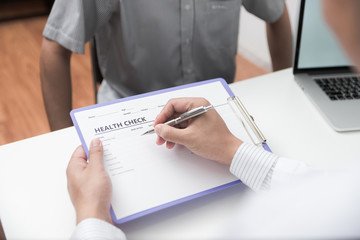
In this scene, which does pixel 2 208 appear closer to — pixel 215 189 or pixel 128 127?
pixel 128 127

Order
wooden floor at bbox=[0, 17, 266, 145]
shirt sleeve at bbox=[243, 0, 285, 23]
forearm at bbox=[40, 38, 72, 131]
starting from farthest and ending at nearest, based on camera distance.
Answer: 1. wooden floor at bbox=[0, 17, 266, 145]
2. shirt sleeve at bbox=[243, 0, 285, 23]
3. forearm at bbox=[40, 38, 72, 131]

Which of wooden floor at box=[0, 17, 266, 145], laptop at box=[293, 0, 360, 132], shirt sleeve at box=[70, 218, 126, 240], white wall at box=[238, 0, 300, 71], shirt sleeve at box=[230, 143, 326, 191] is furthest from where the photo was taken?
white wall at box=[238, 0, 300, 71]

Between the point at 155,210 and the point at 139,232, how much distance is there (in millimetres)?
43

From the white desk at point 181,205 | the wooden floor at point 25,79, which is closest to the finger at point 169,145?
the white desk at point 181,205

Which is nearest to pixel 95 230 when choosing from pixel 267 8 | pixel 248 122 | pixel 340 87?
pixel 248 122

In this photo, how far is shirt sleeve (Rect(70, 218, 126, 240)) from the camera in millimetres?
491

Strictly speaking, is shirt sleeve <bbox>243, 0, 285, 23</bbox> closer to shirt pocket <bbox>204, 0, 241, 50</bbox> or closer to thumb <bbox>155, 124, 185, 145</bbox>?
shirt pocket <bbox>204, 0, 241, 50</bbox>

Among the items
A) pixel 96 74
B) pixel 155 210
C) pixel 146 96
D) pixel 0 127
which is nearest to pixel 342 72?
pixel 146 96

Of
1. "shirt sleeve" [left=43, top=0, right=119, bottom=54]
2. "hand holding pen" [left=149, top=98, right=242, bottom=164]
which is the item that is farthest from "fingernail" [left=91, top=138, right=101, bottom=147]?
"shirt sleeve" [left=43, top=0, right=119, bottom=54]

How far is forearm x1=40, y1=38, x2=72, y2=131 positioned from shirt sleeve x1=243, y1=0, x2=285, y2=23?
1.90 feet

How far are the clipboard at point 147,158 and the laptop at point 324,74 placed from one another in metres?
0.23

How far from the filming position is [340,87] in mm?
865

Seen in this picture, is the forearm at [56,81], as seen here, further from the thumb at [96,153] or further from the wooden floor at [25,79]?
the wooden floor at [25,79]

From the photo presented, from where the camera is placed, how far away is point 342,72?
0.90m
